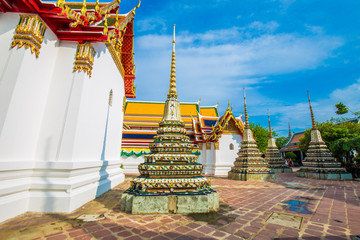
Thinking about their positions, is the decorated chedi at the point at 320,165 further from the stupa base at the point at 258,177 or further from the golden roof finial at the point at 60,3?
the golden roof finial at the point at 60,3

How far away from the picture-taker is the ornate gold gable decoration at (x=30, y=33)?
147 inches

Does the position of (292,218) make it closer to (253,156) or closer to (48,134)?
(48,134)

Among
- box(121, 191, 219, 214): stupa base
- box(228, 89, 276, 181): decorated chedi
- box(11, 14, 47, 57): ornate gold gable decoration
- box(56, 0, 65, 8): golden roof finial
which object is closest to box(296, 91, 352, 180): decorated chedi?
box(228, 89, 276, 181): decorated chedi

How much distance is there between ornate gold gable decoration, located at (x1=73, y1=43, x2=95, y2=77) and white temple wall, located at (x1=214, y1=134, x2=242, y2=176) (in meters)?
10.9

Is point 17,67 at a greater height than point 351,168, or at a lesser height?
greater

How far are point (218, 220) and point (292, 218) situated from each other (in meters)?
1.57

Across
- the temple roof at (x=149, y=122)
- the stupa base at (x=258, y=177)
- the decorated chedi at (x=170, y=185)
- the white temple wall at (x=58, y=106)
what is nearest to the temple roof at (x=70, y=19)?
the white temple wall at (x=58, y=106)

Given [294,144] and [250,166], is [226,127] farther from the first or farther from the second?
[294,144]

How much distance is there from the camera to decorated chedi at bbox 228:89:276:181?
1003cm

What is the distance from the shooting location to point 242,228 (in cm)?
294

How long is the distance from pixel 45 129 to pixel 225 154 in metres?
11.8

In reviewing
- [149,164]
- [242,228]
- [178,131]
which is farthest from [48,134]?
[242,228]

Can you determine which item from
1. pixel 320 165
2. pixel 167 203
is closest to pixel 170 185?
pixel 167 203

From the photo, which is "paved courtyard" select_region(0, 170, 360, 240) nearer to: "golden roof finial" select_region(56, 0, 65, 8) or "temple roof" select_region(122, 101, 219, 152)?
"golden roof finial" select_region(56, 0, 65, 8)
